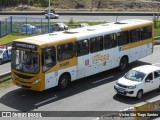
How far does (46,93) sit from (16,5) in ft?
201

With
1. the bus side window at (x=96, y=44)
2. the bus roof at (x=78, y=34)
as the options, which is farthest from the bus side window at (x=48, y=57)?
the bus side window at (x=96, y=44)

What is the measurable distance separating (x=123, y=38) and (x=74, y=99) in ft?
23.4

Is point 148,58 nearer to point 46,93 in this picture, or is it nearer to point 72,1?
point 46,93

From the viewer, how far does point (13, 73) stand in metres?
20.4

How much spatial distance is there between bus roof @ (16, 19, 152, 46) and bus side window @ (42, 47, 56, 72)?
1.11ft

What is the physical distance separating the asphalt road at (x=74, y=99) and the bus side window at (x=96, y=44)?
2.04 m

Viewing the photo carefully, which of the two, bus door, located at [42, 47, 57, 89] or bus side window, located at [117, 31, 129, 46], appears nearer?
bus door, located at [42, 47, 57, 89]

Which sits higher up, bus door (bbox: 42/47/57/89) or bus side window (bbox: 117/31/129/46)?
bus side window (bbox: 117/31/129/46)

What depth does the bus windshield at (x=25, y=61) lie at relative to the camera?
19.3m

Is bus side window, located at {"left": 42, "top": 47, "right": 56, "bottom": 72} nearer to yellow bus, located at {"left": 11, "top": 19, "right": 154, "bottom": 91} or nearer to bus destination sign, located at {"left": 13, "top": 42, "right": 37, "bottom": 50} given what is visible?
yellow bus, located at {"left": 11, "top": 19, "right": 154, "bottom": 91}

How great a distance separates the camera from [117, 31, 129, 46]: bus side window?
24.5m

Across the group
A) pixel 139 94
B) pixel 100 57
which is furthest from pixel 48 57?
pixel 139 94

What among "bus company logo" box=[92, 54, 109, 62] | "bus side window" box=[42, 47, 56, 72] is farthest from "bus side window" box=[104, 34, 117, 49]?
"bus side window" box=[42, 47, 56, 72]

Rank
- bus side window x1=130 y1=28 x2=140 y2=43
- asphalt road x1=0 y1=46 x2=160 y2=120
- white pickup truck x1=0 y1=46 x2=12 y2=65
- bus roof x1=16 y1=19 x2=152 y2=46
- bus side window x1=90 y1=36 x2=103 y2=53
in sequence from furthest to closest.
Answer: white pickup truck x1=0 y1=46 x2=12 y2=65 < bus side window x1=130 y1=28 x2=140 y2=43 < bus side window x1=90 y1=36 x2=103 y2=53 < bus roof x1=16 y1=19 x2=152 y2=46 < asphalt road x1=0 y1=46 x2=160 y2=120
